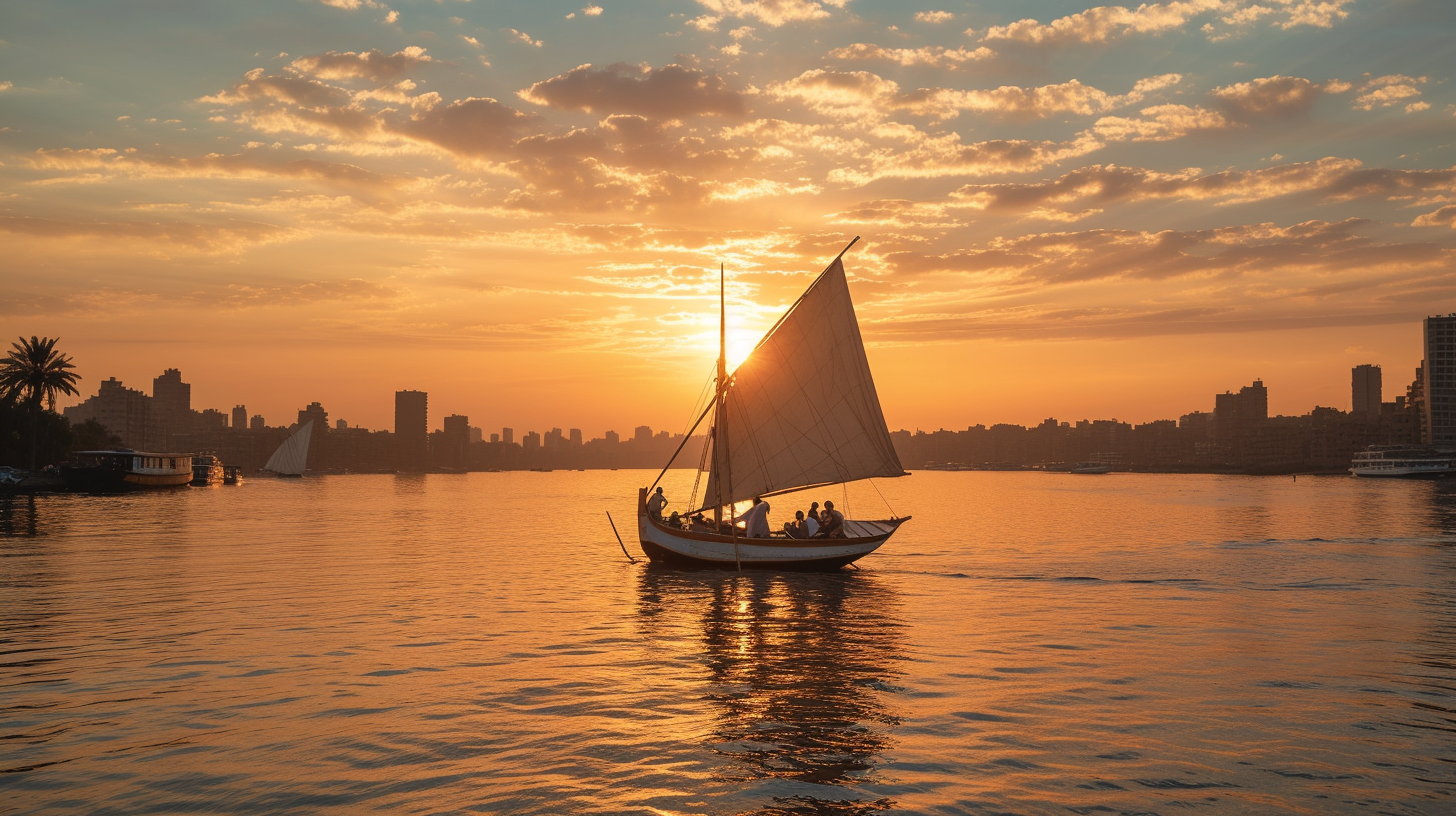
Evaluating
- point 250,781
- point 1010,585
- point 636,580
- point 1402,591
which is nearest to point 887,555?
point 1010,585

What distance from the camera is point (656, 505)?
49.4 m

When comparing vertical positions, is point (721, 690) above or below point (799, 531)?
below

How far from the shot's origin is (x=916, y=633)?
29.3 m

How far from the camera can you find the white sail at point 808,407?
45094 millimetres

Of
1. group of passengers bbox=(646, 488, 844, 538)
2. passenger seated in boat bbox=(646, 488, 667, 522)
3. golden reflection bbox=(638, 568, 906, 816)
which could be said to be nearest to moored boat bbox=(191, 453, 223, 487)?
passenger seated in boat bbox=(646, 488, 667, 522)

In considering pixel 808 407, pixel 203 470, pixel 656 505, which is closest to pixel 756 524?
pixel 656 505

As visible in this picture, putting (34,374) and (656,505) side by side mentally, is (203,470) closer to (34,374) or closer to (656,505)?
(34,374)

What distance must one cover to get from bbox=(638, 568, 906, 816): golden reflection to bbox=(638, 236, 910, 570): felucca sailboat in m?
3.00

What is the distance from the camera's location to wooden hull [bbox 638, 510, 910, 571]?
150 feet

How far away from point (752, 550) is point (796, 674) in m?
22.9

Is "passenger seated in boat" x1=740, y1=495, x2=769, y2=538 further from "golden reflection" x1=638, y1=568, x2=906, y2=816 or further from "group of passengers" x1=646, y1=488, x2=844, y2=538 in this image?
"golden reflection" x1=638, y1=568, x2=906, y2=816

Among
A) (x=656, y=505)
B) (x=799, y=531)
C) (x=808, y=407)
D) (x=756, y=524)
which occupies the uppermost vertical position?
(x=808, y=407)

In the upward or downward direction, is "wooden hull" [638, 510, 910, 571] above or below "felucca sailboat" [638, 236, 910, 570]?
below

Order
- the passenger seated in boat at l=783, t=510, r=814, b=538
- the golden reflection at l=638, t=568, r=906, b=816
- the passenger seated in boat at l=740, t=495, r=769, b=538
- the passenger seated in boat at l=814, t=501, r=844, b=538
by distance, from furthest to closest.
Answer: the passenger seated in boat at l=814, t=501, r=844, b=538, the passenger seated in boat at l=783, t=510, r=814, b=538, the passenger seated in boat at l=740, t=495, r=769, b=538, the golden reflection at l=638, t=568, r=906, b=816
